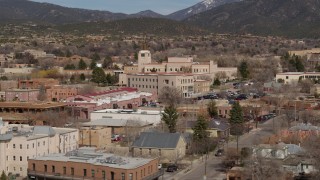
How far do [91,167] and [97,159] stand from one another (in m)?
0.91

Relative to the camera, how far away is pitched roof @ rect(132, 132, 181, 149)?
38.7m

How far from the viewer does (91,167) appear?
3184 cm

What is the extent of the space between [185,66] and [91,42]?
2447 inches

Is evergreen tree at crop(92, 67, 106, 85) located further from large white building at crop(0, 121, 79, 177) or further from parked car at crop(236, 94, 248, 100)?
large white building at crop(0, 121, 79, 177)

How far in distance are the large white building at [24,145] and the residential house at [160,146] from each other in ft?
13.5

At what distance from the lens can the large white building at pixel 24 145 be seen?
35.1 m

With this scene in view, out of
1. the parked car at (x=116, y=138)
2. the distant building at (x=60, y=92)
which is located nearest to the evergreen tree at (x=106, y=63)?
the distant building at (x=60, y=92)

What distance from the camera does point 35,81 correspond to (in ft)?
243

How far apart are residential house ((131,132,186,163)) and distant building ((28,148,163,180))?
417cm

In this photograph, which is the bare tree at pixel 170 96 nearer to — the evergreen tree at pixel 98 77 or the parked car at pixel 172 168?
the evergreen tree at pixel 98 77

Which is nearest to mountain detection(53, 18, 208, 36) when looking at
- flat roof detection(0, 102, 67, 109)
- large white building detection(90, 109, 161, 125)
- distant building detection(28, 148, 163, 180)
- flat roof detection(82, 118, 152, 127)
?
flat roof detection(0, 102, 67, 109)

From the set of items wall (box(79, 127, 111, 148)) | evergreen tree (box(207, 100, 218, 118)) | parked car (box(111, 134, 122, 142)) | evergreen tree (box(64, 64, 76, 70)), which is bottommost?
parked car (box(111, 134, 122, 142))

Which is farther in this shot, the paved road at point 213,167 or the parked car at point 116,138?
the parked car at point 116,138

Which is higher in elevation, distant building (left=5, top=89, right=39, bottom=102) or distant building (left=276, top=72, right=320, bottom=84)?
distant building (left=276, top=72, right=320, bottom=84)
